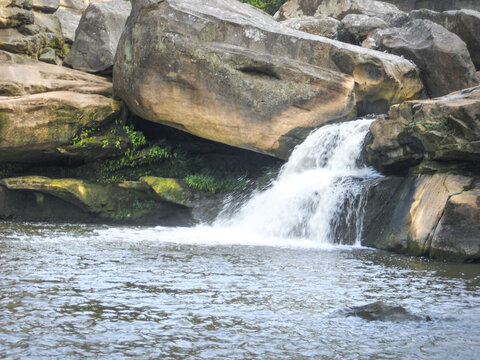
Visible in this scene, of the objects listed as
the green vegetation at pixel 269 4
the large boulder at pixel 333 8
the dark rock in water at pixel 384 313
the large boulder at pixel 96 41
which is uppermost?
the green vegetation at pixel 269 4

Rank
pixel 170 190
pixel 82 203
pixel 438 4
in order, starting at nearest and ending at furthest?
pixel 170 190 < pixel 82 203 < pixel 438 4

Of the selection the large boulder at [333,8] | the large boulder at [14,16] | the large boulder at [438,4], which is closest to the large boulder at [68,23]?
the large boulder at [14,16]

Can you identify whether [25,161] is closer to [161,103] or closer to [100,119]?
[100,119]

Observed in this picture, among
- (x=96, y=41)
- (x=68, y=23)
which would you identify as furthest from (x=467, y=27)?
(x=68, y=23)

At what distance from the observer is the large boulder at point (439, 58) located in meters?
15.7

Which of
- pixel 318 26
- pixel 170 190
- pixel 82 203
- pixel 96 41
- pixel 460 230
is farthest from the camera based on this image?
pixel 318 26

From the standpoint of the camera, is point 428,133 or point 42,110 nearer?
point 428,133

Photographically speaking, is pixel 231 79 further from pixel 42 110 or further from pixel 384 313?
pixel 384 313

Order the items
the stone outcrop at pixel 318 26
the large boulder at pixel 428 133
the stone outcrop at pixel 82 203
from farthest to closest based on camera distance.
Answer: the stone outcrop at pixel 318 26 < the stone outcrop at pixel 82 203 < the large boulder at pixel 428 133

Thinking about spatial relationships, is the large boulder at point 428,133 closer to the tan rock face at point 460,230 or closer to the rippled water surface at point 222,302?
the tan rock face at point 460,230

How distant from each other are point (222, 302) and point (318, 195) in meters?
6.50

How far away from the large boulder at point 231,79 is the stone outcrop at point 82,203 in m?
1.97

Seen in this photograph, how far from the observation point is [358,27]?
1898cm

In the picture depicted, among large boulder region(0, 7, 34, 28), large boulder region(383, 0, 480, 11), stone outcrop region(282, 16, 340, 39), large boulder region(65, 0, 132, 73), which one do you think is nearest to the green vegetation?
large boulder region(383, 0, 480, 11)
